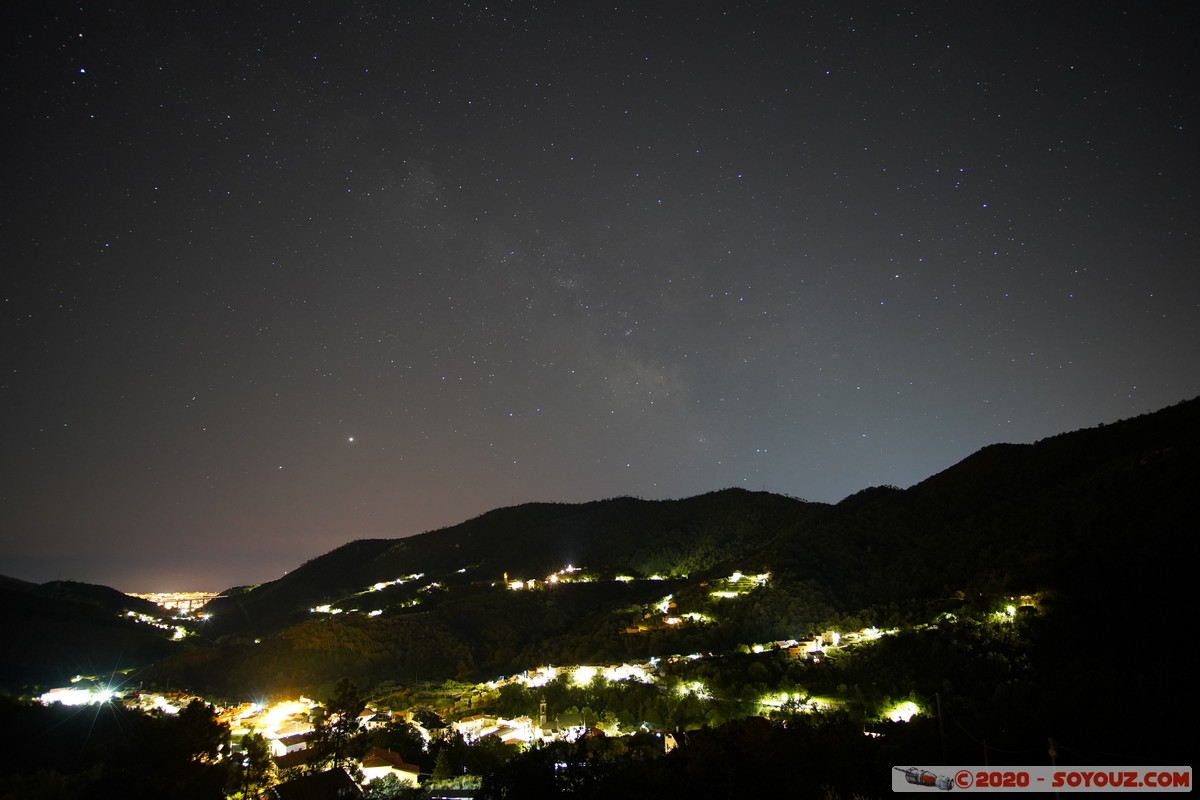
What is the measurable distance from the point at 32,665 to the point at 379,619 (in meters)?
33.9

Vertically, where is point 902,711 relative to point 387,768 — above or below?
above

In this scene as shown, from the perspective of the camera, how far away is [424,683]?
5006cm

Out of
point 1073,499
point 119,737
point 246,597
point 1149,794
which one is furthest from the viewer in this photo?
point 246,597

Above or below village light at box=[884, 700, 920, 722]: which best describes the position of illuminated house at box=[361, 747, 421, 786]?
below

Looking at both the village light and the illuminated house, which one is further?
the village light

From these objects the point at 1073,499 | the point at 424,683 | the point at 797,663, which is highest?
the point at 1073,499

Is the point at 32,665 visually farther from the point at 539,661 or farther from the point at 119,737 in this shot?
the point at 539,661

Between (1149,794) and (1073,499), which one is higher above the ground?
(1073,499)

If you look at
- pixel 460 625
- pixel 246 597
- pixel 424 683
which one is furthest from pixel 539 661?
pixel 246 597

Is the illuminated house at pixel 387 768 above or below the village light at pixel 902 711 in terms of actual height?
below

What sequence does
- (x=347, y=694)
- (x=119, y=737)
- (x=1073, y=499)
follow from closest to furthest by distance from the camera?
(x=347, y=694) < (x=119, y=737) < (x=1073, y=499)

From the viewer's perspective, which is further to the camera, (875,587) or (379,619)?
(379,619)

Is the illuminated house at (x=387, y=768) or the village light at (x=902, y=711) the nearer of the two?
the illuminated house at (x=387, y=768)

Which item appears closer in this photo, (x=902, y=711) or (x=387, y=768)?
(x=387, y=768)
